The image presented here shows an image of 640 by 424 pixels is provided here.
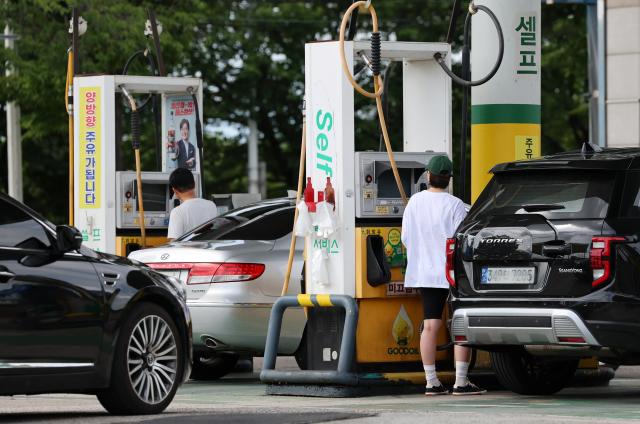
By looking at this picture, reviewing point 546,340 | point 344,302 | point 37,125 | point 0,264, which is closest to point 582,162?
point 546,340

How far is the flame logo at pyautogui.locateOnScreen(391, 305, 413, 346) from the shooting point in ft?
44.4

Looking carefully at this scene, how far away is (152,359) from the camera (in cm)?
1149

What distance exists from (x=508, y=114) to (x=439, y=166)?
1837 millimetres

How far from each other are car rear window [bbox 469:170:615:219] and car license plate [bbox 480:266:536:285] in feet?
1.36

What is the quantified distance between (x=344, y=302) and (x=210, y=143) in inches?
1256

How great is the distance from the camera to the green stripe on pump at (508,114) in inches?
581

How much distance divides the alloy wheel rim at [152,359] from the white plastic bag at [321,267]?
2.05m

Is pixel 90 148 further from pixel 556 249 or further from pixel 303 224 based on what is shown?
pixel 556 249

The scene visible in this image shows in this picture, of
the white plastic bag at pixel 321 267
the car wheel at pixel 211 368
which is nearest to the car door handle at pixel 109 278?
the white plastic bag at pixel 321 267

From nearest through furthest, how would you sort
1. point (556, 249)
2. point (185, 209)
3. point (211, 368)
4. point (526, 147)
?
point (556, 249) < point (526, 147) < point (211, 368) < point (185, 209)

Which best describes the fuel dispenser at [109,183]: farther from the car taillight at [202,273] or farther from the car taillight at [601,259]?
the car taillight at [601,259]

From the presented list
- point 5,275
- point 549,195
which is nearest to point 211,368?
point 549,195

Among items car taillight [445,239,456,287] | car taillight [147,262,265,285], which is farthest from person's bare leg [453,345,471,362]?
car taillight [147,262,265,285]

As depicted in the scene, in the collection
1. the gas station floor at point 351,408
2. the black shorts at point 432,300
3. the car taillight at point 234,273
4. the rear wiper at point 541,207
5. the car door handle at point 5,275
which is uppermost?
the rear wiper at point 541,207
